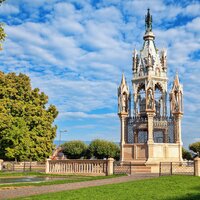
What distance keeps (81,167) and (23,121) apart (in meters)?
14.5

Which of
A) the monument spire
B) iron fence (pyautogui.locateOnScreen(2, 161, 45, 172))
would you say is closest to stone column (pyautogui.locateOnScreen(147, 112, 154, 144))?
the monument spire

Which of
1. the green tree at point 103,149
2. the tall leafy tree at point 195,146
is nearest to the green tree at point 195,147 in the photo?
the tall leafy tree at point 195,146

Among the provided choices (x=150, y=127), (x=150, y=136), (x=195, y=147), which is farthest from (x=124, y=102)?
(x=195, y=147)

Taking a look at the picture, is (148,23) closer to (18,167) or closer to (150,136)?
(150,136)

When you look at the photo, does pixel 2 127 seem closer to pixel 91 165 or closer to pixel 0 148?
pixel 0 148

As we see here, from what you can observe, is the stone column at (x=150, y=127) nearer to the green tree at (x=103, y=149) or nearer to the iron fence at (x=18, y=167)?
the iron fence at (x=18, y=167)

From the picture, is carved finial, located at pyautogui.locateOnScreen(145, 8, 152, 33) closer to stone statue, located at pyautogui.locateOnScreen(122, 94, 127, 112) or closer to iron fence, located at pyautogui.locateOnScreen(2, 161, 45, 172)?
stone statue, located at pyautogui.locateOnScreen(122, 94, 127, 112)

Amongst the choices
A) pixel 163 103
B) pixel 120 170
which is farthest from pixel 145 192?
pixel 163 103

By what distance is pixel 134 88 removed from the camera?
32594 millimetres

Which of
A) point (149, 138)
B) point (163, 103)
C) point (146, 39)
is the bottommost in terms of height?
point (149, 138)

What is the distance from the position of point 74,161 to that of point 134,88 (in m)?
8.85

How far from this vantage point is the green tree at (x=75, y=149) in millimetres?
69000

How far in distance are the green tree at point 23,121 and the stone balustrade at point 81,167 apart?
1062cm

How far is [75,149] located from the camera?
2717 inches
